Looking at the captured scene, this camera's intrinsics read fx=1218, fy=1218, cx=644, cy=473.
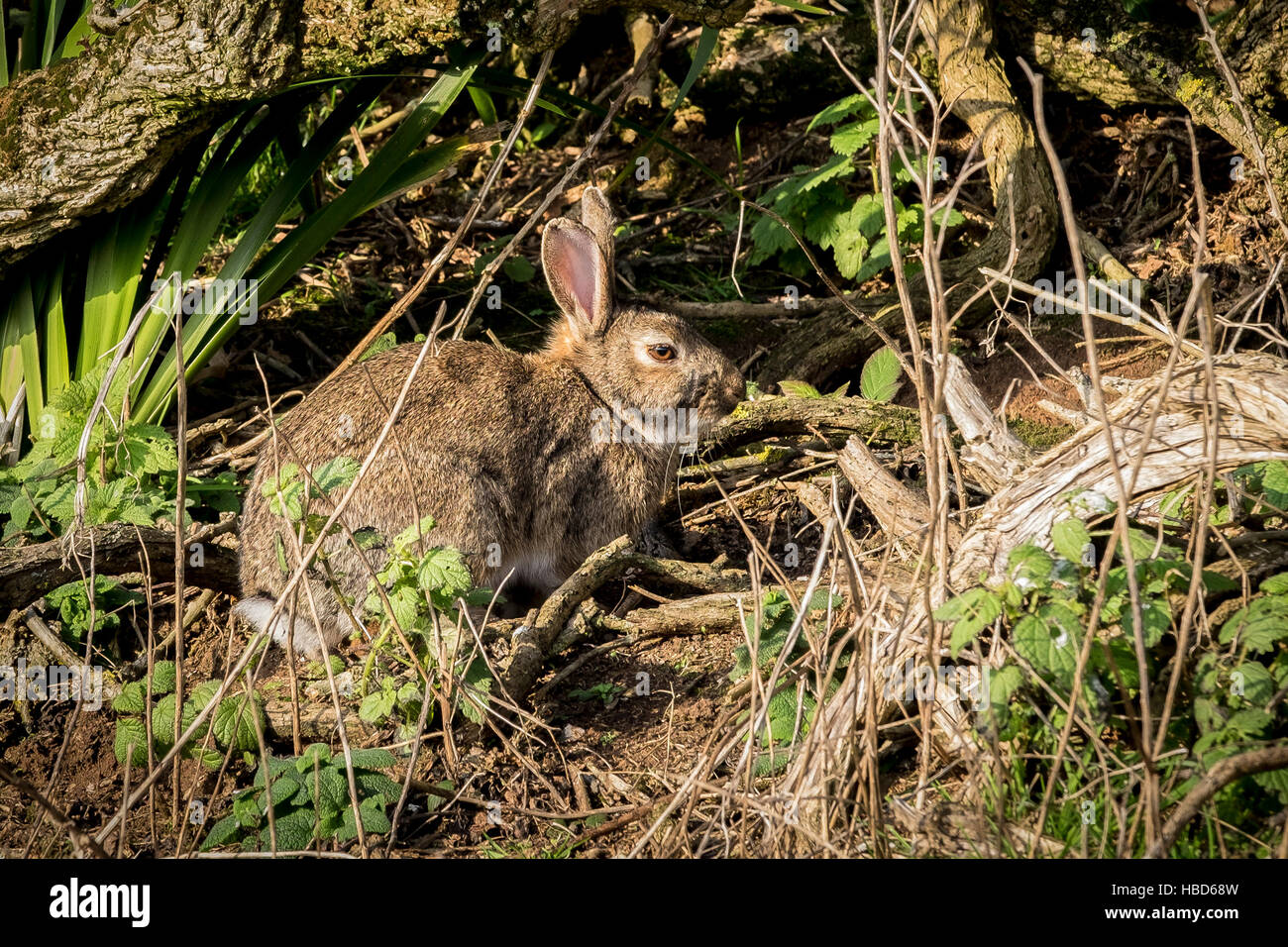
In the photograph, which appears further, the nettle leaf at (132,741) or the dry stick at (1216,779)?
the nettle leaf at (132,741)

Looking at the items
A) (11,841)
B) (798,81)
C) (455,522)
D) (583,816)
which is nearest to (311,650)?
(455,522)

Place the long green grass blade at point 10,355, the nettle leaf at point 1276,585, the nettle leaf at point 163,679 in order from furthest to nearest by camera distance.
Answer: the long green grass blade at point 10,355 < the nettle leaf at point 163,679 < the nettle leaf at point 1276,585

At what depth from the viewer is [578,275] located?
5973 mm

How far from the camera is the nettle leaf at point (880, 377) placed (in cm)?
614

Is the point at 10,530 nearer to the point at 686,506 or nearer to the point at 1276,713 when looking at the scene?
the point at 686,506

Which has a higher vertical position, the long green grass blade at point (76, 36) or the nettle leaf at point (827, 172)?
the long green grass blade at point (76, 36)

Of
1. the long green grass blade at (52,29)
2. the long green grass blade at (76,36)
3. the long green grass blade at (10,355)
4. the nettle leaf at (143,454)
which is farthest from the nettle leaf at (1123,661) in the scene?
the long green grass blade at (52,29)

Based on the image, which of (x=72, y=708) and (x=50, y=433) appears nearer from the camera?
(x=72, y=708)

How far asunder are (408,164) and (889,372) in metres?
2.61

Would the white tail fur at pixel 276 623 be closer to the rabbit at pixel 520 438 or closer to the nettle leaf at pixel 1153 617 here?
the rabbit at pixel 520 438

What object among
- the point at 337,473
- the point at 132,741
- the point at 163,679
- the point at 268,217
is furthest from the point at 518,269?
the point at 132,741

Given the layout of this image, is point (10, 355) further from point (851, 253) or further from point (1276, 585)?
point (1276, 585)

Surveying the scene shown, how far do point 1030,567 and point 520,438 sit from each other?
280cm

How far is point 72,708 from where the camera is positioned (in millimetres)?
4770
